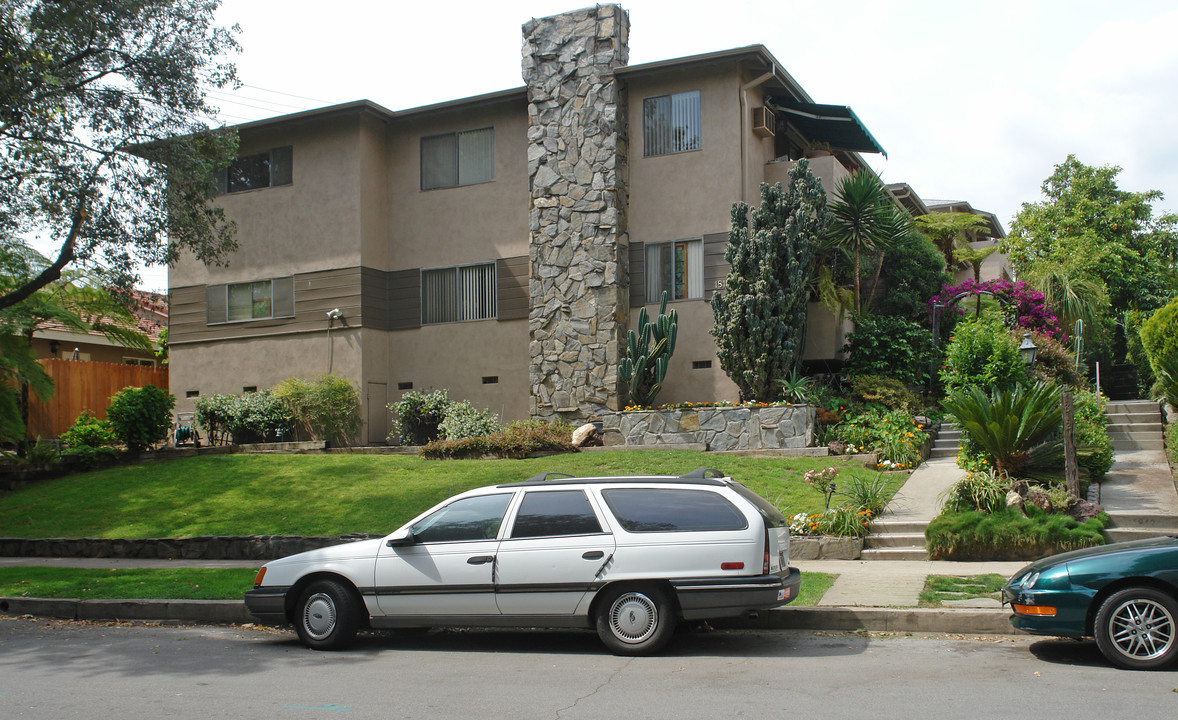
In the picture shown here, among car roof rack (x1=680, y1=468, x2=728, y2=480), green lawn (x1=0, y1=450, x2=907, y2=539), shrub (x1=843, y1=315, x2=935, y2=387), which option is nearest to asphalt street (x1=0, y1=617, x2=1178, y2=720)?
car roof rack (x1=680, y1=468, x2=728, y2=480)

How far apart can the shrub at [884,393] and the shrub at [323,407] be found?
36.6 ft

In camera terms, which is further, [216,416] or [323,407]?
[216,416]

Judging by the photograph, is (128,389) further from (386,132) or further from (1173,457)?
(1173,457)

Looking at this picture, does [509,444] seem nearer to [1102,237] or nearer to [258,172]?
[258,172]

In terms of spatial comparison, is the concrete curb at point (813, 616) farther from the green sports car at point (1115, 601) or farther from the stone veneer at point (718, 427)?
the stone veneer at point (718, 427)

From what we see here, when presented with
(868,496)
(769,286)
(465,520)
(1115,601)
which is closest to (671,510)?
(465,520)

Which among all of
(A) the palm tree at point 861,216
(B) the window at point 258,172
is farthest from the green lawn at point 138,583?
(B) the window at point 258,172

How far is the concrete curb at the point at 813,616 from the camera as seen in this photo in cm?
839

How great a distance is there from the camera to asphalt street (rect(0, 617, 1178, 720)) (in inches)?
243

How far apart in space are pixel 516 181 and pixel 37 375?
37.3ft

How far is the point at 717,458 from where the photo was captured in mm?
17188

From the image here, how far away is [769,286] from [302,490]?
9.36 metres

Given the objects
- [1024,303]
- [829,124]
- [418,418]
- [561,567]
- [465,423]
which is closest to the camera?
[561,567]

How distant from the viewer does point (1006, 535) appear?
11.4 metres
